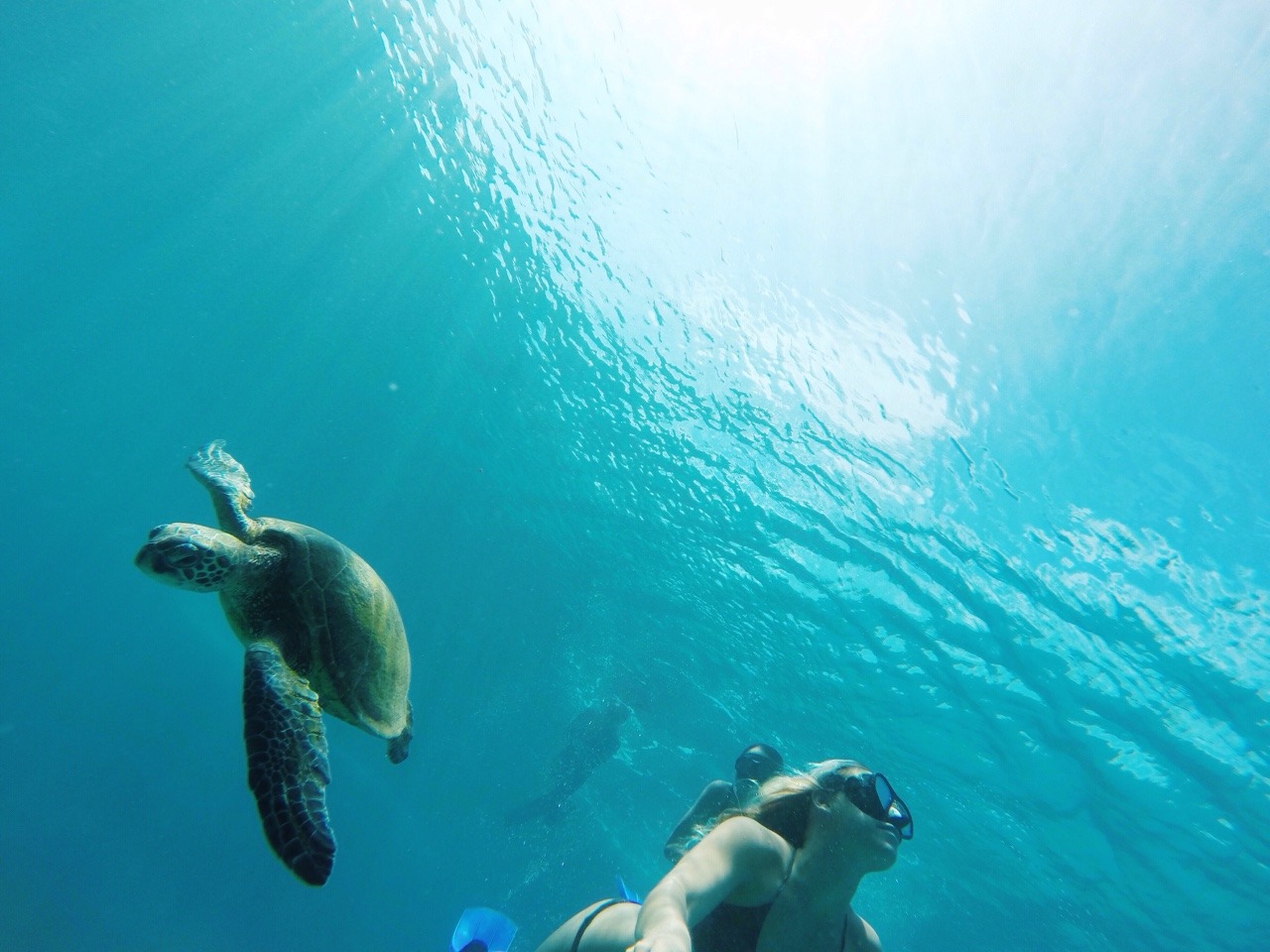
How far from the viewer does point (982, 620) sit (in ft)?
39.6

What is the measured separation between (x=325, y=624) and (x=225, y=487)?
4.17ft

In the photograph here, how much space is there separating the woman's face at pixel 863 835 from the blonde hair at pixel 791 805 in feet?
0.42

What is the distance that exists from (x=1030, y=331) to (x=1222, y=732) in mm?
8573

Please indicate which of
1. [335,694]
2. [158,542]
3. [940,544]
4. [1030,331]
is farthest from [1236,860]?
[158,542]

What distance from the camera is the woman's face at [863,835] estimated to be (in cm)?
232

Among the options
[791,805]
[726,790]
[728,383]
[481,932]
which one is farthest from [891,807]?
[728,383]

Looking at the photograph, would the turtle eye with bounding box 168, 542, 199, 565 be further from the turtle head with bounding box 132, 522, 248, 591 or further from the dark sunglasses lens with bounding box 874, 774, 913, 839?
the dark sunglasses lens with bounding box 874, 774, 913, 839

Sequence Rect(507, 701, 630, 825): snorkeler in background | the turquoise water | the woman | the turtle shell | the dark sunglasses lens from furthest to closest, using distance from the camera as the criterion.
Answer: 1. Rect(507, 701, 630, 825): snorkeler in background
2. the turquoise water
3. the turtle shell
4. the dark sunglasses lens
5. the woman

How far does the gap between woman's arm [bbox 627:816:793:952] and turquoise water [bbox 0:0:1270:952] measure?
345 inches

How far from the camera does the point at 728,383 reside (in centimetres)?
1273

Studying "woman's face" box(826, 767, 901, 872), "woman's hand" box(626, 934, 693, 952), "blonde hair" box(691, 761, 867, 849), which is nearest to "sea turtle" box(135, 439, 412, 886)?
"woman's hand" box(626, 934, 693, 952)

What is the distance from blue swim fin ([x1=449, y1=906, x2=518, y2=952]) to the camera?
18.2ft

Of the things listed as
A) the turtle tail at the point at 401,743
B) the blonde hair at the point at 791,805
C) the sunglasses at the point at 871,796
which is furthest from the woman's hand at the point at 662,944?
the turtle tail at the point at 401,743

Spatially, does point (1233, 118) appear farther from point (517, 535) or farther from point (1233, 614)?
point (517, 535)
